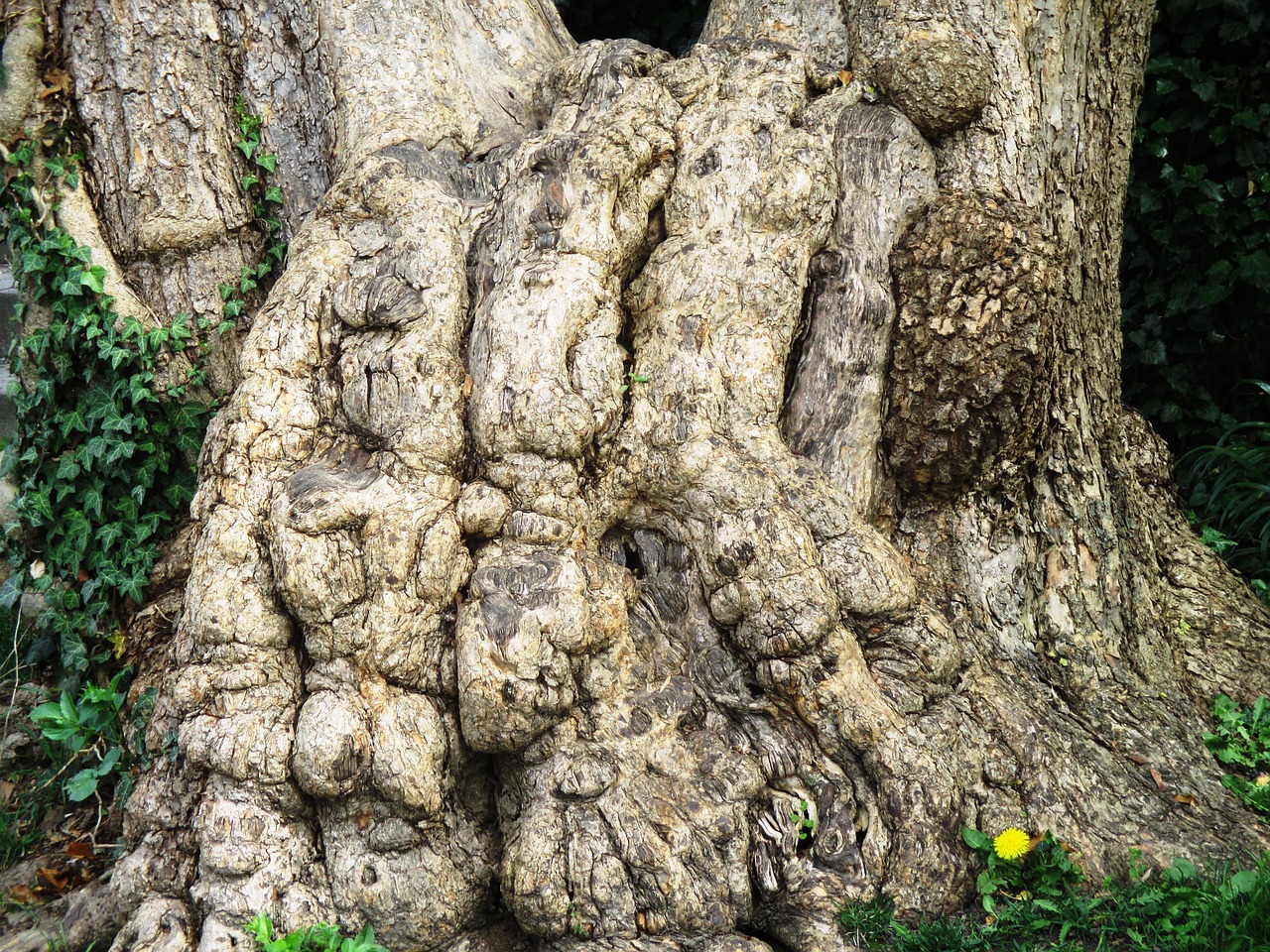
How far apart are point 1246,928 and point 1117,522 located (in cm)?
167

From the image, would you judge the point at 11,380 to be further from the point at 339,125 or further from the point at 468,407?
the point at 468,407

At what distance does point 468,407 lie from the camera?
335cm

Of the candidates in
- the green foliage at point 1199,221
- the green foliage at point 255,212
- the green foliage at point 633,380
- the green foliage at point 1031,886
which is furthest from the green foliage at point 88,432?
the green foliage at point 1199,221

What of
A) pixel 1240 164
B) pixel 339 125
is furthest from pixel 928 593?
pixel 1240 164

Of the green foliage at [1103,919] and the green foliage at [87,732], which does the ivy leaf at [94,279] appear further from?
the green foliage at [1103,919]

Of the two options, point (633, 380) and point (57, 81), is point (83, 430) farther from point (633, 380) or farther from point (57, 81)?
point (633, 380)

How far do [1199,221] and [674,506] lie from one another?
437 cm

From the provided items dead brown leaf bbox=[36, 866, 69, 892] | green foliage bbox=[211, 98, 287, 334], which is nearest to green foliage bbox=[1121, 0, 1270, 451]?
green foliage bbox=[211, 98, 287, 334]

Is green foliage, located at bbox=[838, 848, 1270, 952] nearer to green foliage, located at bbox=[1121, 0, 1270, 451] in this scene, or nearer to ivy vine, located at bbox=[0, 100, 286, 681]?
ivy vine, located at bbox=[0, 100, 286, 681]

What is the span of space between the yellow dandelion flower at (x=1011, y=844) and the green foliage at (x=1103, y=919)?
4.7 inches

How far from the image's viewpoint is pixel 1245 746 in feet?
12.4

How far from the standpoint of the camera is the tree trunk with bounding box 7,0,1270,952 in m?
3.07

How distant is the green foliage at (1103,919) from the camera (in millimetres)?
2840

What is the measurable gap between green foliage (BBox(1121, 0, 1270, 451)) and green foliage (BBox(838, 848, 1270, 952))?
379 cm
